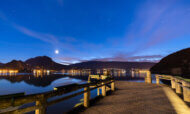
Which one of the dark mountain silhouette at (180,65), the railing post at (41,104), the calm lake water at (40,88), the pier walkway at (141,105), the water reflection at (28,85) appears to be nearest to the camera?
the railing post at (41,104)

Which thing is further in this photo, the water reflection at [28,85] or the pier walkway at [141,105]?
the water reflection at [28,85]

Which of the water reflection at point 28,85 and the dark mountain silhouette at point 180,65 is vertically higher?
the dark mountain silhouette at point 180,65

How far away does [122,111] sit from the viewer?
472 cm

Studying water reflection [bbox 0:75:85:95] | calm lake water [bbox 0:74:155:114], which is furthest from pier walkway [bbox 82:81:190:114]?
water reflection [bbox 0:75:85:95]

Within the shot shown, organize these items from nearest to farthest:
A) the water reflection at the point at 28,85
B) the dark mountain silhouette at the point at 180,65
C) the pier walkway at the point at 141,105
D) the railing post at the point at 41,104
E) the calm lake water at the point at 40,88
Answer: the railing post at the point at 41,104
the pier walkway at the point at 141,105
the calm lake water at the point at 40,88
the water reflection at the point at 28,85
the dark mountain silhouette at the point at 180,65

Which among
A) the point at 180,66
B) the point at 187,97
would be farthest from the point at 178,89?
the point at 180,66

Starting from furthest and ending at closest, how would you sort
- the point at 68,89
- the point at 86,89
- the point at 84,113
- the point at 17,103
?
the point at 86,89
the point at 84,113
the point at 68,89
the point at 17,103

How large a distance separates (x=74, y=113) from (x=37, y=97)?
2.44 meters

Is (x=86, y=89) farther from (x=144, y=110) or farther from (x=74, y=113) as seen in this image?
(x=144, y=110)

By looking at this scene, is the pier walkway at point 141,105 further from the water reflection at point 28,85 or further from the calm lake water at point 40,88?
the water reflection at point 28,85

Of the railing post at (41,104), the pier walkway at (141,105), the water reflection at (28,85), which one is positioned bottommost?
the water reflection at (28,85)

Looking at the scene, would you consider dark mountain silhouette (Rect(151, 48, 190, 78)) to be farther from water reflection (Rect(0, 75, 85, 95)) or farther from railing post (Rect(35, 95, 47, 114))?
railing post (Rect(35, 95, 47, 114))

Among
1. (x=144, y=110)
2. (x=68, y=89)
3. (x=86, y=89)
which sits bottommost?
(x=144, y=110)

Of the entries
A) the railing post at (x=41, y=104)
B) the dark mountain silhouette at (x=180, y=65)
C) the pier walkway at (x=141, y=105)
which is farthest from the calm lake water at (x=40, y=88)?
the dark mountain silhouette at (x=180, y=65)
